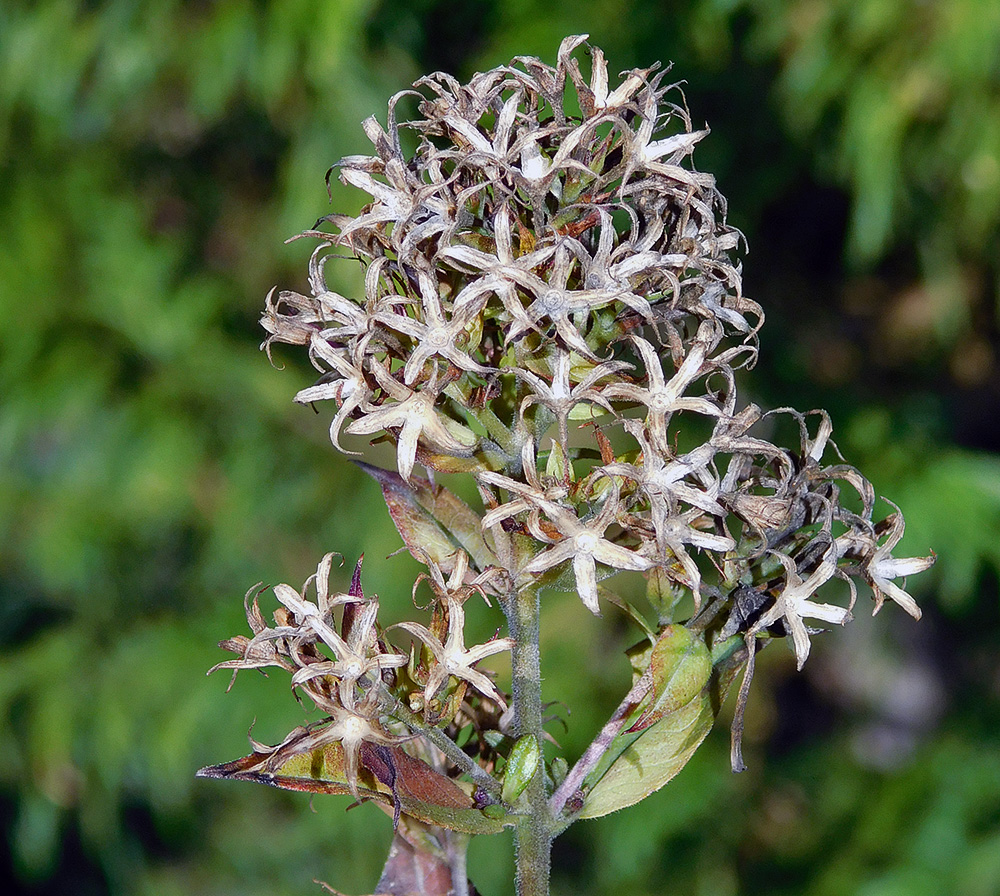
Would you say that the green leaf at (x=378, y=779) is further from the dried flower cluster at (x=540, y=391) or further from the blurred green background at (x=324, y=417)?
the blurred green background at (x=324, y=417)

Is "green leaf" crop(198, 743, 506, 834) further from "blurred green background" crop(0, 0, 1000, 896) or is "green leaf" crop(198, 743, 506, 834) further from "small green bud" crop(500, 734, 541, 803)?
"blurred green background" crop(0, 0, 1000, 896)

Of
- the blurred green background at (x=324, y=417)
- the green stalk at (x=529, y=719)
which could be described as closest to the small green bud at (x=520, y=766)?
the green stalk at (x=529, y=719)

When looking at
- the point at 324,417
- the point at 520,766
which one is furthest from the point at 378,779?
the point at 324,417

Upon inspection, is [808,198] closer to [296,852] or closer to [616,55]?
[616,55]

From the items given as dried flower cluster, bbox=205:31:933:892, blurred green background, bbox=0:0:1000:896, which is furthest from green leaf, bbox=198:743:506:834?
blurred green background, bbox=0:0:1000:896

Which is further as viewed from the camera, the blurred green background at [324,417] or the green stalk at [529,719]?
the blurred green background at [324,417]

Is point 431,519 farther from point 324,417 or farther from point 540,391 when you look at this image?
point 324,417
